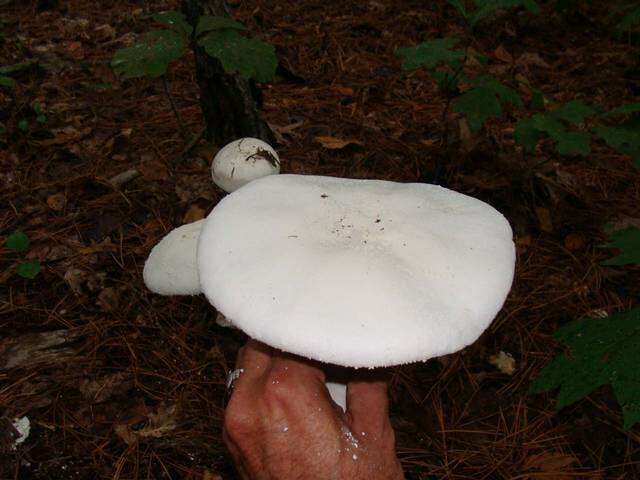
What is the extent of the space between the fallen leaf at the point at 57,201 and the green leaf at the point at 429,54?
222cm

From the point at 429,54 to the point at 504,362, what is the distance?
5.61ft

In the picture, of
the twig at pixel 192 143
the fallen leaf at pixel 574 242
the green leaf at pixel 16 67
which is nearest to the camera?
the fallen leaf at pixel 574 242

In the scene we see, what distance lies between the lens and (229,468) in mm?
1852

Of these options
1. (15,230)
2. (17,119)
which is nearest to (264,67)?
(15,230)

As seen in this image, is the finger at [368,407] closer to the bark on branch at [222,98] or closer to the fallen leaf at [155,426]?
the fallen leaf at [155,426]

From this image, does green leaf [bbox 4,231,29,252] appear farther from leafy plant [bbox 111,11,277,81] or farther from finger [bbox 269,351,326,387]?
finger [bbox 269,351,326,387]

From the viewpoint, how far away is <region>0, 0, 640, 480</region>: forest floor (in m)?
1.95

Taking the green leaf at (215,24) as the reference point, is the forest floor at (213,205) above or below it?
below

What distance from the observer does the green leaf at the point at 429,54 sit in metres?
2.46

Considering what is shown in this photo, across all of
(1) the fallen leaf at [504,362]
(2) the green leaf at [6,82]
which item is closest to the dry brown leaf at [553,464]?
(1) the fallen leaf at [504,362]

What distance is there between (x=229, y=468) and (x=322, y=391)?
58 centimetres

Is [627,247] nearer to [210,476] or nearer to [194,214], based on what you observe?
[210,476]

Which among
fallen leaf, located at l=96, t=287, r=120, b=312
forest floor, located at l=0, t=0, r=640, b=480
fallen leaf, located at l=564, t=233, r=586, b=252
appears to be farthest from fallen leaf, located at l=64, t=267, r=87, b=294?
fallen leaf, located at l=564, t=233, r=586, b=252

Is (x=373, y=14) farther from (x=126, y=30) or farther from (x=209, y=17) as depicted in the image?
(x=209, y=17)
